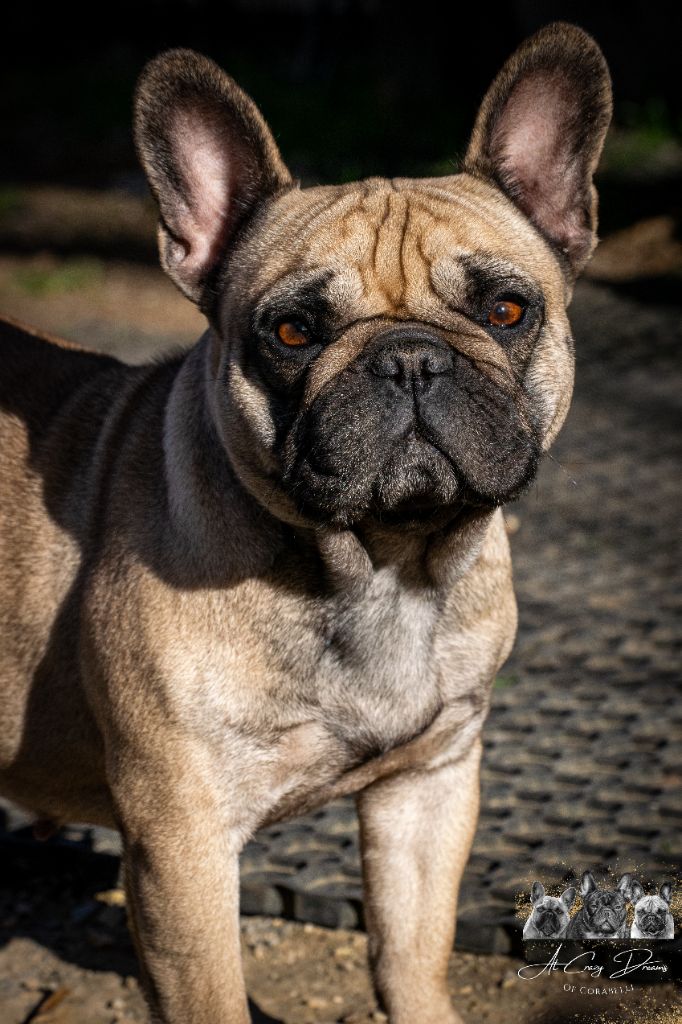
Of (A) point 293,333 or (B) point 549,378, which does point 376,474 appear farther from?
(B) point 549,378

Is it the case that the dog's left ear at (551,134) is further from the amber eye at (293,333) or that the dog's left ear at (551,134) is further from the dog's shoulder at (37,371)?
the dog's shoulder at (37,371)

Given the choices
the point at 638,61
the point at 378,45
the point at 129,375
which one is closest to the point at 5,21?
the point at 378,45

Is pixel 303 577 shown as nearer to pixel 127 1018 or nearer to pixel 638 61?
pixel 127 1018

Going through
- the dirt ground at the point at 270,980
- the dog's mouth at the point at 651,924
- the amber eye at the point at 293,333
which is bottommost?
the dirt ground at the point at 270,980

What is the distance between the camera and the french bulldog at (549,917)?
3186mm

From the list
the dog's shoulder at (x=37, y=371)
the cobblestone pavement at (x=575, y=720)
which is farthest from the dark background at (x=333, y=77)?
the dog's shoulder at (x=37, y=371)

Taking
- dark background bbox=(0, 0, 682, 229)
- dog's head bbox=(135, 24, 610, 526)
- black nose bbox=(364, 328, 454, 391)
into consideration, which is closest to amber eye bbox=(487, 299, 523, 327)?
dog's head bbox=(135, 24, 610, 526)

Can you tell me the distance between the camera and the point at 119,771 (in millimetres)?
2637

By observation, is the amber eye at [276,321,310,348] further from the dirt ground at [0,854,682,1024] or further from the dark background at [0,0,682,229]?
the dark background at [0,0,682,229]

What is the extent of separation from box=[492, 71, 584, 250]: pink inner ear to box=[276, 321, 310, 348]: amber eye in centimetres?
66

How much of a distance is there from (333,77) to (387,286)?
16.2 meters

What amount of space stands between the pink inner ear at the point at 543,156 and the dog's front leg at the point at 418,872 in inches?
48.5

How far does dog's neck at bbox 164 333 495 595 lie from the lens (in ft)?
8.67

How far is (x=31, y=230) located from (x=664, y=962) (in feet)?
33.6
